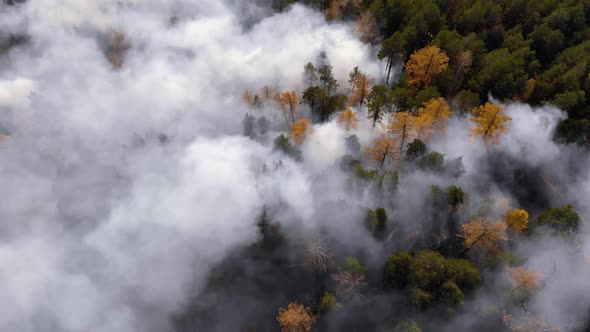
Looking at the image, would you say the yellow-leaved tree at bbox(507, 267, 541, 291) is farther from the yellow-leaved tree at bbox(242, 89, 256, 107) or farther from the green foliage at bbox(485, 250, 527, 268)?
the yellow-leaved tree at bbox(242, 89, 256, 107)

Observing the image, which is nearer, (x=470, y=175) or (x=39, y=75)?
(x=470, y=175)

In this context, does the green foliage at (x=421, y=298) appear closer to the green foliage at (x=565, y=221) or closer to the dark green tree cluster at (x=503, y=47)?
the green foliage at (x=565, y=221)

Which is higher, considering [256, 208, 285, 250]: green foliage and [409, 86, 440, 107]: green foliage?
[409, 86, 440, 107]: green foliage

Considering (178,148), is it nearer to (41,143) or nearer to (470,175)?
(41,143)

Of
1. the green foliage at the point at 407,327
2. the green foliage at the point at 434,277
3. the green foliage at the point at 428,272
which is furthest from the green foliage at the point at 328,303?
the green foliage at the point at 428,272

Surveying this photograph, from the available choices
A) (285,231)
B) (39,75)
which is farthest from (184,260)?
(39,75)

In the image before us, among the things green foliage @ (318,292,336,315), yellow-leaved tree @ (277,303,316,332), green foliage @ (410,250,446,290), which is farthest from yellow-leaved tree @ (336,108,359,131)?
yellow-leaved tree @ (277,303,316,332)
